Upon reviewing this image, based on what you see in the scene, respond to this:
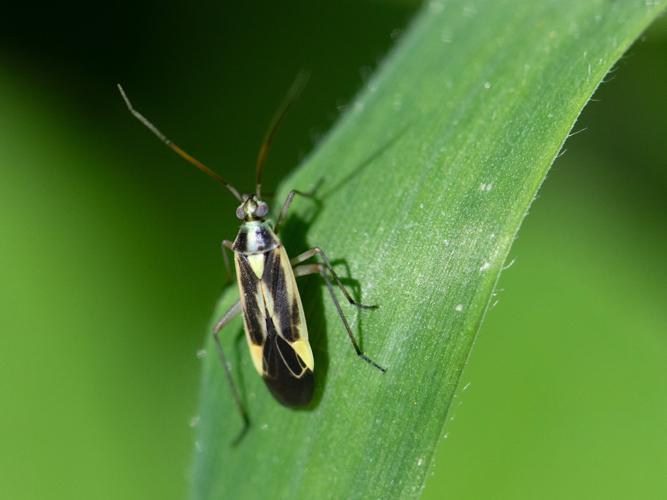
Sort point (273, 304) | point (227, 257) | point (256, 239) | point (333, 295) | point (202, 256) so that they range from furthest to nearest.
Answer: point (202, 256), point (227, 257), point (256, 239), point (273, 304), point (333, 295)

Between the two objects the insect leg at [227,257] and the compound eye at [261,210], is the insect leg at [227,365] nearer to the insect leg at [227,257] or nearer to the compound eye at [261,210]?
the insect leg at [227,257]

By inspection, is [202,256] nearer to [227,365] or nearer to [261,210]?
[261,210]

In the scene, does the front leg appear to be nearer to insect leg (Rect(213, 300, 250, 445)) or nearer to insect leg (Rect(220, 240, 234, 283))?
insect leg (Rect(220, 240, 234, 283))

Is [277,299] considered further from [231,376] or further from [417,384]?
[417,384]

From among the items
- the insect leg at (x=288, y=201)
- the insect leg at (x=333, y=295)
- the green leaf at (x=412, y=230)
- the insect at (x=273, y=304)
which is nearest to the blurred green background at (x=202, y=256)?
the insect leg at (x=288, y=201)

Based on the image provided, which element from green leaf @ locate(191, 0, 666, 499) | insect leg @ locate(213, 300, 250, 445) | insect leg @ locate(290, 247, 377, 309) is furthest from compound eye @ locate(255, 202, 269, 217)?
insect leg @ locate(213, 300, 250, 445)

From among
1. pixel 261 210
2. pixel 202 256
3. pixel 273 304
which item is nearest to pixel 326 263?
pixel 273 304
